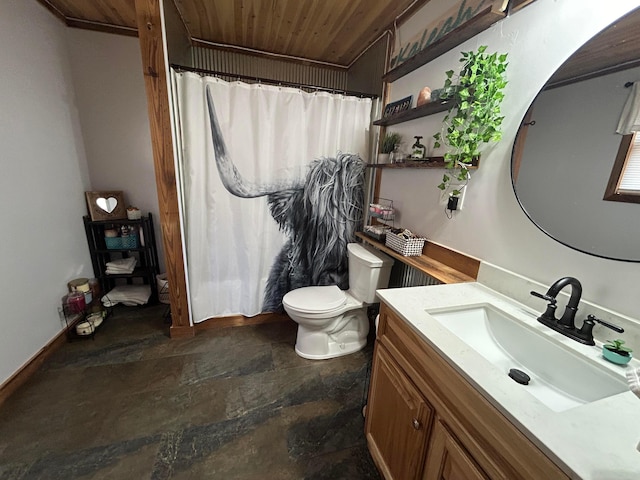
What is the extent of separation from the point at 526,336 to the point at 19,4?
3.20 metres

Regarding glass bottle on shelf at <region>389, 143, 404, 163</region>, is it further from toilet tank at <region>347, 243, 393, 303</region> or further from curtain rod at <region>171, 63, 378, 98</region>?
toilet tank at <region>347, 243, 393, 303</region>

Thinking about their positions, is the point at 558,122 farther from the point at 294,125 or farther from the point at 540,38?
the point at 294,125

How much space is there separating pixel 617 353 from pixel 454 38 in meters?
1.46

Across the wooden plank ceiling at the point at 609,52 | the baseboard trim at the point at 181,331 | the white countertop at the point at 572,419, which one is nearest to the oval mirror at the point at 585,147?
the wooden plank ceiling at the point at 609,52

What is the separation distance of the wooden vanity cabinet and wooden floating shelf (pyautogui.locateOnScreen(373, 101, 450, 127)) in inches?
43.2

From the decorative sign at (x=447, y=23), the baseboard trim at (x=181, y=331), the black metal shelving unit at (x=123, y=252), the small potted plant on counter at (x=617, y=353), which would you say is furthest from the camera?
the black metal shelving unit at (x=123, y=252)

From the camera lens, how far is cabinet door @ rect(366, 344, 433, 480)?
0.86 metres

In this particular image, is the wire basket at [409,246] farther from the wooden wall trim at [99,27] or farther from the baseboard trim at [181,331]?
the wooden wall trim at [99,27]

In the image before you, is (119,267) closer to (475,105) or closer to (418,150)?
(418,150)

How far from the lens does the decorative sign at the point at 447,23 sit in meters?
1.25

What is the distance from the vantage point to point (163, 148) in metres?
1.68

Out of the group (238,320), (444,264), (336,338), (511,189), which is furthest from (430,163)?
(238,320)

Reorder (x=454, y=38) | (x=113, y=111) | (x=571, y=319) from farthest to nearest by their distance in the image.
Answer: (x=113, y=111)
(x=454, y=38)
(x=571, y=319)

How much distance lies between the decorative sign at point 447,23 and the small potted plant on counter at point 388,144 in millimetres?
509
